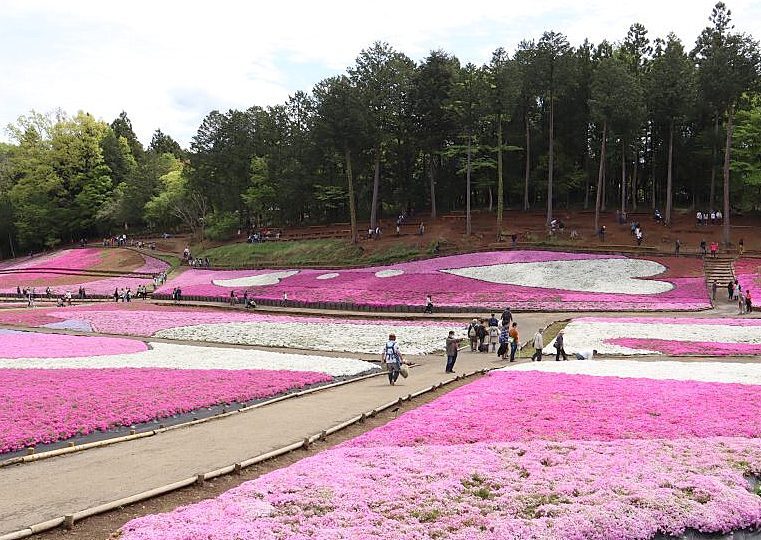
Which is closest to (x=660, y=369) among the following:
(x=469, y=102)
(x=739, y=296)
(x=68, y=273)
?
(x=739, y=296)

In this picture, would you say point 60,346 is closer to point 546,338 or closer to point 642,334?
point 546,338

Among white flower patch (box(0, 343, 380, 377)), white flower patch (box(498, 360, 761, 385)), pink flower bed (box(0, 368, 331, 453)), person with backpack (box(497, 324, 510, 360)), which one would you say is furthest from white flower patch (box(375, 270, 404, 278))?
pink flower bed (box(0, 368, 331, 453))

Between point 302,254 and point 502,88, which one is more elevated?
point 502,88

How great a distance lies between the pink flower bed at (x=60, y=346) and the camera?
28.4m

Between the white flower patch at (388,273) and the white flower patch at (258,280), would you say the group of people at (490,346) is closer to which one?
the white flower patch at (388,273)

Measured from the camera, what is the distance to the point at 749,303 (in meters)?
36.2

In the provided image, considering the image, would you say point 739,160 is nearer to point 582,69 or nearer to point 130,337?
point 582,69

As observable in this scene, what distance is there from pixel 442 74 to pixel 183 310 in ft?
140

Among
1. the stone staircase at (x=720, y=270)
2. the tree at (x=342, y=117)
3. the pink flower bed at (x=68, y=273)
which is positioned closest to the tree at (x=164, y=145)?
the pink flower bed at (x=68, y=273)

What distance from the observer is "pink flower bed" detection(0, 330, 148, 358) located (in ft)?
93.0

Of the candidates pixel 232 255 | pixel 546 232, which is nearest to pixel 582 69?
pixel 546 232

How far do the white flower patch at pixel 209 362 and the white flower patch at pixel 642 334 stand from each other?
10.2 metres

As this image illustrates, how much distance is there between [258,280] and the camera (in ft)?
199

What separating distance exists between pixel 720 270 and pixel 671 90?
21719mm
